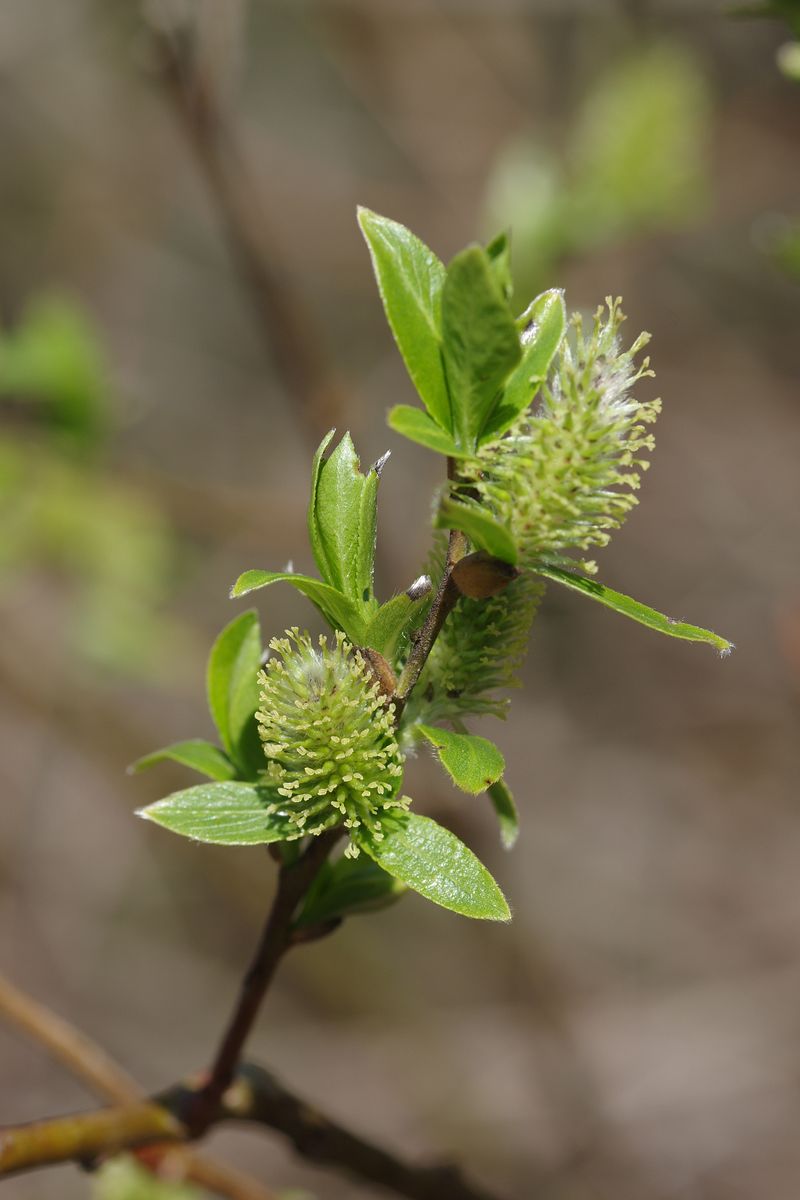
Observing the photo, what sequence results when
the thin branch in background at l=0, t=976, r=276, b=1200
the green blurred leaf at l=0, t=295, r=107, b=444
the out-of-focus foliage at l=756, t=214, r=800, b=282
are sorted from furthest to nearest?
the green blurred leaf at l=0, t=295, r=107, b=444 < the out-of-focus foliage at l=756, t=214, r=800, b=282 < the thin branch in background at l=0, t=976, r=276, b=1200

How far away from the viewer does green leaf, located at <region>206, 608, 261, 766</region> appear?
0.88 m

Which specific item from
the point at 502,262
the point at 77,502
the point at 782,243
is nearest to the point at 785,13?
the point at 782,243

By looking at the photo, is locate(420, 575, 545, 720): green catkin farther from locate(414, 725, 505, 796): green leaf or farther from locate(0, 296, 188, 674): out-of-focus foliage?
locate(0, 296, 188, 674): out-of-focus foliage

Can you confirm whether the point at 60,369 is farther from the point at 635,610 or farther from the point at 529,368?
the point at 635,610

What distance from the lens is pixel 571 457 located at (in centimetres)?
71

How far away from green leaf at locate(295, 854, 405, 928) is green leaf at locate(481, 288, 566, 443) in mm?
363

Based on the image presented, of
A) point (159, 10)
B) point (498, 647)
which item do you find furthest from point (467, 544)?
point (159, 10)

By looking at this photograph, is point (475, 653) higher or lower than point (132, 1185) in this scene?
higher

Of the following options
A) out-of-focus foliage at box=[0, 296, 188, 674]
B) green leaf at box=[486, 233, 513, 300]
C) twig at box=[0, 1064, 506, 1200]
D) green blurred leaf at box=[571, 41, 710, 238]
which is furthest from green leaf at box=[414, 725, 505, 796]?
green blurred leaf at box=[571, 41, 710, 238]

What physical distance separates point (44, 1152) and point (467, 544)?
621mm

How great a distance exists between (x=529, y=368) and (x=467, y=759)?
268 millimetres

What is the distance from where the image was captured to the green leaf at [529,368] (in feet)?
2.40

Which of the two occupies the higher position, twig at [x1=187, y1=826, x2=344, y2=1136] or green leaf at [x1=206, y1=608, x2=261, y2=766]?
green leaf at [x1=206, y1=608, x2=261, y2=766]

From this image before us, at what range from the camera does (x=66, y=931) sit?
4.09 meters
